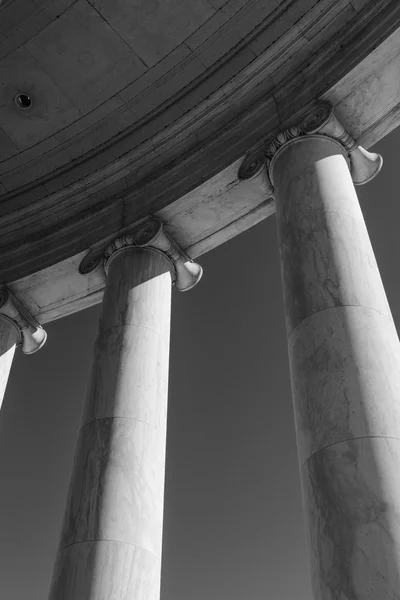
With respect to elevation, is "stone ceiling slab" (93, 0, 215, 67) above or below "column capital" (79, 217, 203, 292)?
above

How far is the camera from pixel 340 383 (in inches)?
4058

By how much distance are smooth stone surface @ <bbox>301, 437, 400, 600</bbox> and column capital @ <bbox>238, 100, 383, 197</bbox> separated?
282 ft

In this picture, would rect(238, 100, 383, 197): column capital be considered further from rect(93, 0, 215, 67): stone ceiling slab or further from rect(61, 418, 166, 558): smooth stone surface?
rect(61, 418, 166, 558): smooth stone surface

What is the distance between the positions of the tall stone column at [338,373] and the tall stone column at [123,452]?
40.0 meters

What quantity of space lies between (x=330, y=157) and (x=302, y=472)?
7836cm

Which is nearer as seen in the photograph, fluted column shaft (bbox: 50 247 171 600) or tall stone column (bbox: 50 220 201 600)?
fluted column shaft (bbox: 50 247 171 600)

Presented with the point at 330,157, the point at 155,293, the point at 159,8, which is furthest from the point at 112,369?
the point at 159,8

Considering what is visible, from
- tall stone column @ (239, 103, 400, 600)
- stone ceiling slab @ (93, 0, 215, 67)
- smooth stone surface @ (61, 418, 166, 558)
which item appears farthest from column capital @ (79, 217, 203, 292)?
smooth stone surface @ (61, 418, 166, 558)

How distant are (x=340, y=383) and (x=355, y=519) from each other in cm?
2321

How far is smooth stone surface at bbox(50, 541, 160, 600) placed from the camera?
374 ft

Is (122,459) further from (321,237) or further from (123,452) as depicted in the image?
(321,237)

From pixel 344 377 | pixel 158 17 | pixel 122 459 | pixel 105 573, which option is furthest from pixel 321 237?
pixel 158 17

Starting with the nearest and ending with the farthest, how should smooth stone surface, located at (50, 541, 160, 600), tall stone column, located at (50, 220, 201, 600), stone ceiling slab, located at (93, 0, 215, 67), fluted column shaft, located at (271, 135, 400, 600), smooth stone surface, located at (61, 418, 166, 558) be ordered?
fluted column shaft, located at (271, 135, 400, 600) < smooth stone surface, located at (50, 541, 160, 600) < tall stone column, located at (50, 220, 201, 600) < smooth stone surface, located at (61, 418, 166, 558) < stone ceiling slab, located at (93, 0, 215, 67)

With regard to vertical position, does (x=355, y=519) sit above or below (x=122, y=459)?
below
